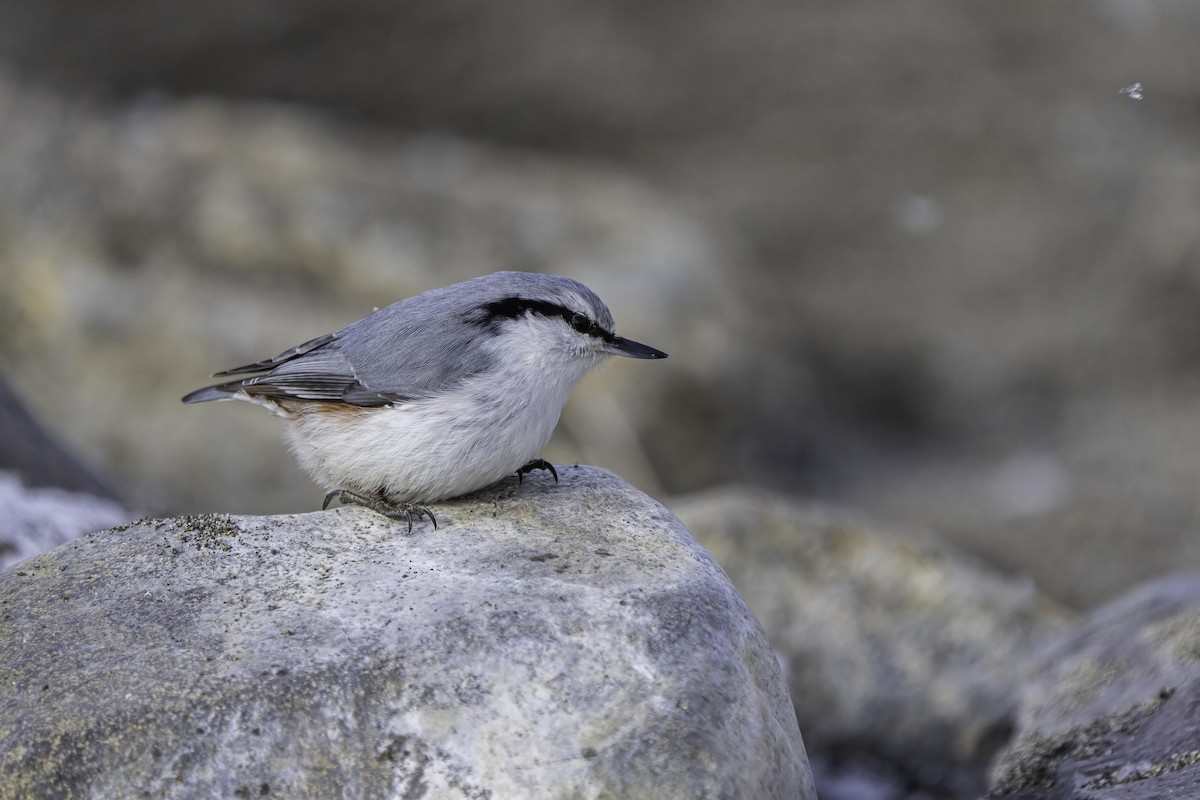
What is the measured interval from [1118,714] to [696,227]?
7.77 meters

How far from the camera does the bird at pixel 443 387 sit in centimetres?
421

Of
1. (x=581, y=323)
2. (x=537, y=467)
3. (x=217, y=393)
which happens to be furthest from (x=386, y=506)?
(x=217, y=393)

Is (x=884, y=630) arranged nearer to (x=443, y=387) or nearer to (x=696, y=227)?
(x=443, y=387)

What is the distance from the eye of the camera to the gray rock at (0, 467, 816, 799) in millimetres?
3109

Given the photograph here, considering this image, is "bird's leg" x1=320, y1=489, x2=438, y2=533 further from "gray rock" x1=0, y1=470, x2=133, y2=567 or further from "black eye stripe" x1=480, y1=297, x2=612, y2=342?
"gray rock" x1=0, y1=470, x2=133, y2=567

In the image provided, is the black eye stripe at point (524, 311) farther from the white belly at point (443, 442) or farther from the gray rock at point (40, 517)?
the gray rock at point (40, 517)

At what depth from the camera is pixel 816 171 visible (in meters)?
12.3

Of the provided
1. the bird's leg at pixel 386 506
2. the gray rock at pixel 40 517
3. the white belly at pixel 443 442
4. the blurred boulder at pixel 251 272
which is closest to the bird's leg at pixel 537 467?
the white belly at pixel 443 442

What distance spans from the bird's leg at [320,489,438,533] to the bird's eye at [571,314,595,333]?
85cm

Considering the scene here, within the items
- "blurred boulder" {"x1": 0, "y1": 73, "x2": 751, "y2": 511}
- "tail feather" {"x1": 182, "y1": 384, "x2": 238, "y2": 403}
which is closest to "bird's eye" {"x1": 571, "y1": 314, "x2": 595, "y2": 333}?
"tail feather" {"x1": 182, "y1": 384, "x2": 238, "y2": 403}

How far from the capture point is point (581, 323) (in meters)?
4.48

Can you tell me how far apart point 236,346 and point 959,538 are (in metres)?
5.65

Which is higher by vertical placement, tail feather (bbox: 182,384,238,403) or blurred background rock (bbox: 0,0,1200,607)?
blurred background rock (bbox: 0,0,1200,607)

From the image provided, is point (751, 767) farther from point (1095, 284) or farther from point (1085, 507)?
point (1095, 284)
